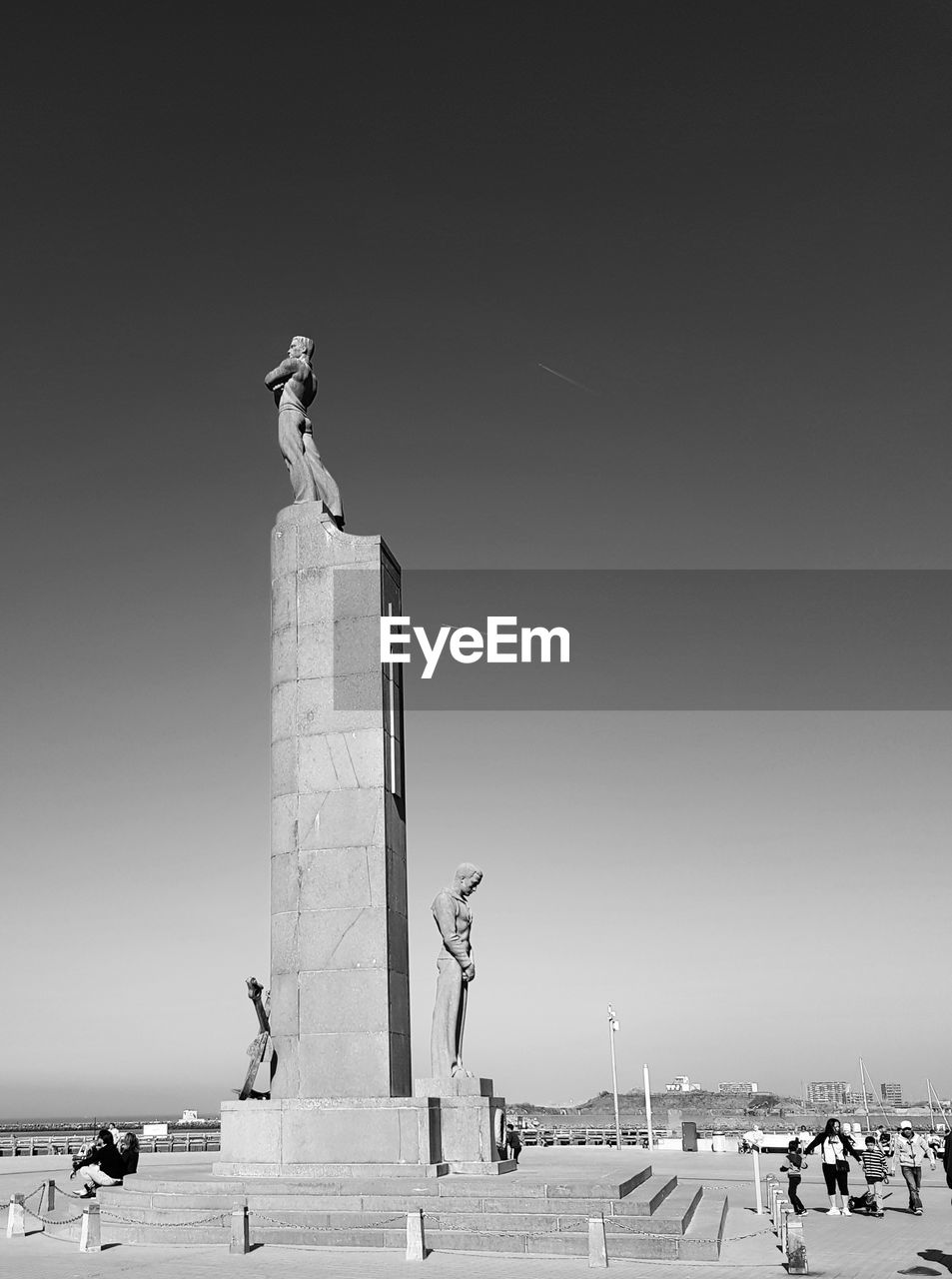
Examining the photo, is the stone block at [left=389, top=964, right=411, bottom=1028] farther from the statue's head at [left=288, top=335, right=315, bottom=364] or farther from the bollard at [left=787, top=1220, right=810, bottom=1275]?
the statue's head at [left=288, top=335, right=315, bottom=364]

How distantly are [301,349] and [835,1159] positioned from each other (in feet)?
54.2

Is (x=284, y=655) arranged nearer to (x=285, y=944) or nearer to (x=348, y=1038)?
(x=285, y=944)

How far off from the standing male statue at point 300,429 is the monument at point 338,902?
5cm

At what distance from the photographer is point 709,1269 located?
13.7m

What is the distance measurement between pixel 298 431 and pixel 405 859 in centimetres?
772

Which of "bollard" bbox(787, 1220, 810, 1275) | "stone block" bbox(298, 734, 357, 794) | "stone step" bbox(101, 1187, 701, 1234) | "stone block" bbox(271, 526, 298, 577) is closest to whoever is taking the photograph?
"bollard" bbox(787, 1220, 810, 1275)

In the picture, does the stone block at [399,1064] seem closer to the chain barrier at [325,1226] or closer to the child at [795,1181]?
the chain barrier at [325,1226]

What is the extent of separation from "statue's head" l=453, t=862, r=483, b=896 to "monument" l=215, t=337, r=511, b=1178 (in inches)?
36.3

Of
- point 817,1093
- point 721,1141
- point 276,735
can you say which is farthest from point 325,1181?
point 817,1093

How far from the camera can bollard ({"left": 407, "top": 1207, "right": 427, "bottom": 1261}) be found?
14.2 metres

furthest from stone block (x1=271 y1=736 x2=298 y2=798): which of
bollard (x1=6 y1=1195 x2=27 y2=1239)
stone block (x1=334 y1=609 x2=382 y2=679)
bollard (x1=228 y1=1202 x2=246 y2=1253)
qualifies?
bollard (x1=6 y1=1195 x2=27 y2=1239)

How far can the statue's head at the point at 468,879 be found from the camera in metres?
19.8

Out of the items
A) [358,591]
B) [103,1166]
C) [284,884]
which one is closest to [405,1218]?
[284,884]

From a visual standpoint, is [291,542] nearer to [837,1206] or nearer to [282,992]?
[282,992]
